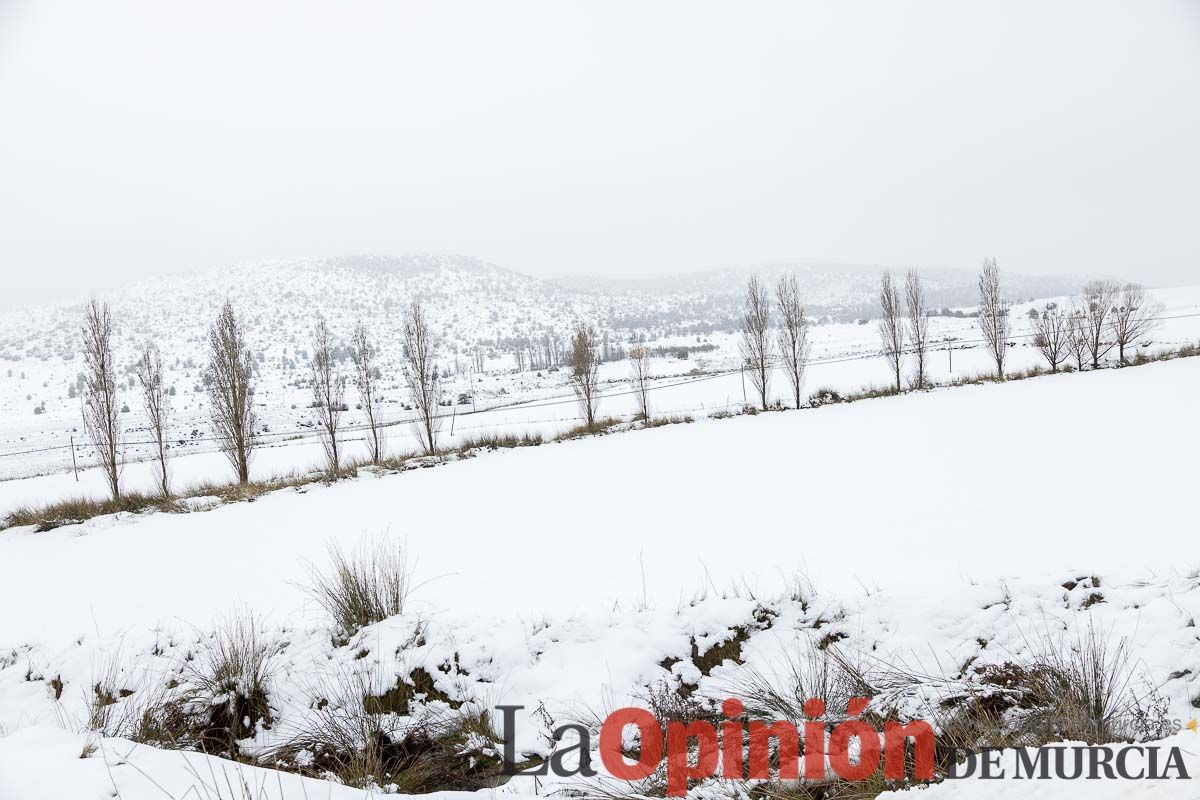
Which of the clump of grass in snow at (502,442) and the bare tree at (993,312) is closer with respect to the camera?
the clump of grass in snow at (502,442)

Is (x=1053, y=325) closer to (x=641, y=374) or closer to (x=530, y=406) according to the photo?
(x=641, y=374)

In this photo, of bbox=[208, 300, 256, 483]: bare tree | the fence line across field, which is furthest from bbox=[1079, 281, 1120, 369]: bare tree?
bbox=[208, 300, 256, 483]: bare tree

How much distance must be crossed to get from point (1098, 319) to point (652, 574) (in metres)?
39.1

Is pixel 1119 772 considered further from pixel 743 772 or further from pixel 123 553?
pixel 123 553

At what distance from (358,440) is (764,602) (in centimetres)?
3606

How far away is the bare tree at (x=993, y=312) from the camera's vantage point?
112 feet

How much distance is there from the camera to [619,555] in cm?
898

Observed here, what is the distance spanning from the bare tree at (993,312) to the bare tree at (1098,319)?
401 cm

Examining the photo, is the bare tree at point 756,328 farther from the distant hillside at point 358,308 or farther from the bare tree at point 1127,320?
the distant hillside at point 358,308

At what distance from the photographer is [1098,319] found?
1315 inches

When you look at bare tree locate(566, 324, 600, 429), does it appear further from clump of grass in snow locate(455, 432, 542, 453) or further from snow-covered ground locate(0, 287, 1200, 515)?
clump of grass in snow locate(455, 432, 542, 453)

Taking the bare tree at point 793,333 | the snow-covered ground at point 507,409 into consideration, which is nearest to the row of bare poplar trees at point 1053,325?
the snow-covered ground at point 507,409

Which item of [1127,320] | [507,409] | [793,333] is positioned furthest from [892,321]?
[507,409]

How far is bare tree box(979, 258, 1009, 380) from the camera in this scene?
34.3 m
